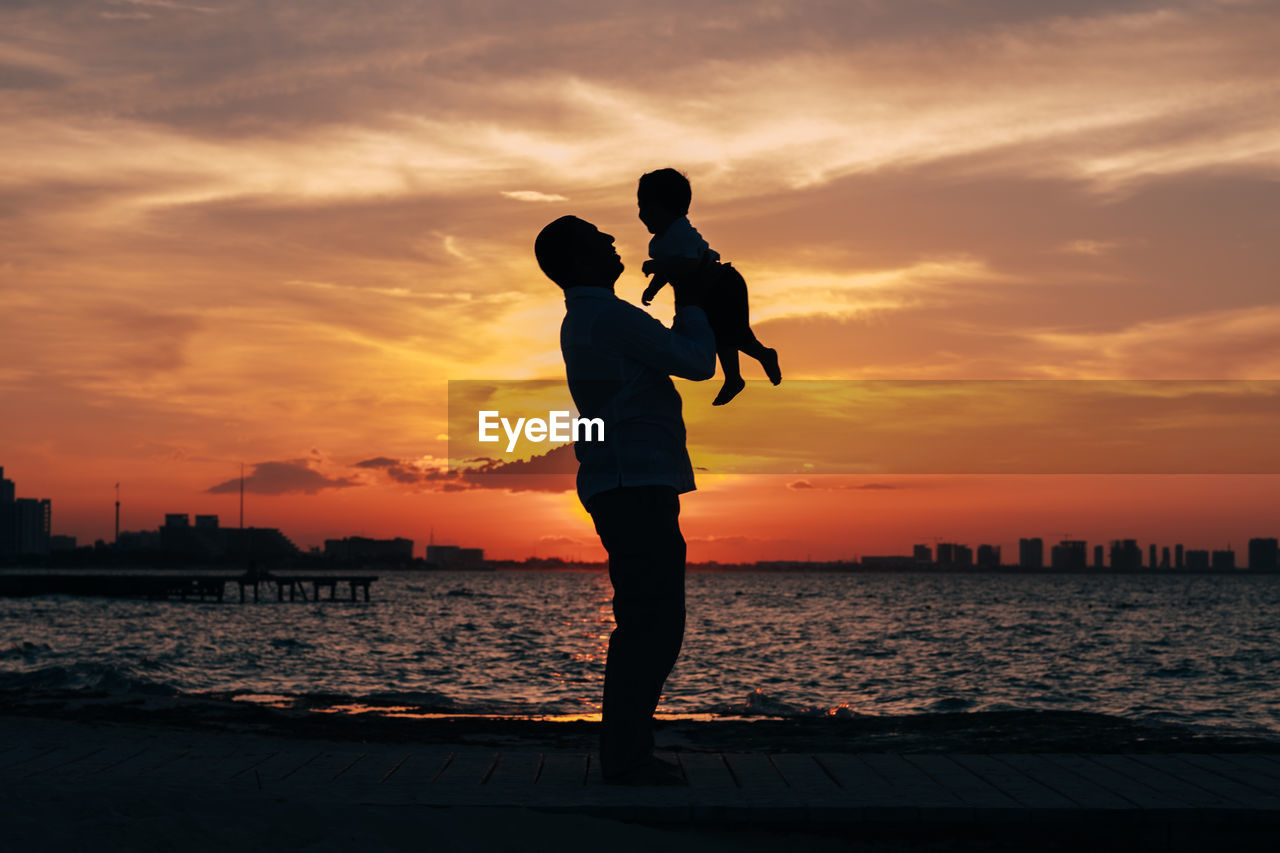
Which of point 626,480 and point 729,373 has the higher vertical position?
point 729,373

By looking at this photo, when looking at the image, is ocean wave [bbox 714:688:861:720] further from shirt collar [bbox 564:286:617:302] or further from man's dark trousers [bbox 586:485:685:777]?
shirt collar [bbox 564:286:617:302]

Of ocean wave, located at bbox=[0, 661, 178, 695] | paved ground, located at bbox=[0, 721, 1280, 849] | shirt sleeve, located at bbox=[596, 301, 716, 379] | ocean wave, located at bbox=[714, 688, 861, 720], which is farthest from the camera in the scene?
ocean wave, located at bbox=[0, 661, 178, 695]

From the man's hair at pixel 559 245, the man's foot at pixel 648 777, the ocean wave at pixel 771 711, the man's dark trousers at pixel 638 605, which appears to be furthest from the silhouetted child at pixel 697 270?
the ocean wave at pixel 771 711

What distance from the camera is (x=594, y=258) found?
6348 mm

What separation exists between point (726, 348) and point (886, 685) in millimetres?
27041

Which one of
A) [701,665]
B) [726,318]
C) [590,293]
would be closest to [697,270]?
[726,318]

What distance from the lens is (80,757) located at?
7.22 meters

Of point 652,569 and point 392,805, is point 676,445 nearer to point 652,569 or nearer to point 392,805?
point 652,569

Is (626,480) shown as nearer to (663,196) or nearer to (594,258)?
(594,258)

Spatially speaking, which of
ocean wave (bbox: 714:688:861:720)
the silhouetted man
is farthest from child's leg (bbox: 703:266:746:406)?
ocean wave (bbox: 714:688:861:720)

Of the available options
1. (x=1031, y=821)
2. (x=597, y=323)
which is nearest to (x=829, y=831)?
(x=1031, y=821)

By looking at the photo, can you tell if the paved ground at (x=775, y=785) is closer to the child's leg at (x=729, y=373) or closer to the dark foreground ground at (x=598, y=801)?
the dark foreground ground at (x=598, y=801)

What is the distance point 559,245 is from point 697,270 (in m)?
0.92

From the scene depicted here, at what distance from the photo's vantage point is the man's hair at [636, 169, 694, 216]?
5875 millimetres
